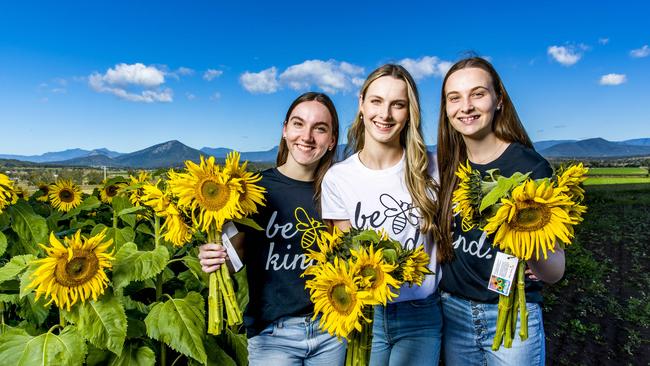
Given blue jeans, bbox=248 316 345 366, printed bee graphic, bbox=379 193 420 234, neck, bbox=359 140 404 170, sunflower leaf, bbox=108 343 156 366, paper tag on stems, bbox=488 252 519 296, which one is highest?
neck, bbox=359 140 404 170

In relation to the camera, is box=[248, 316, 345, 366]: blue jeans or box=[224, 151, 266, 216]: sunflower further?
box=[248, 316, 345, 366]: blue jeans

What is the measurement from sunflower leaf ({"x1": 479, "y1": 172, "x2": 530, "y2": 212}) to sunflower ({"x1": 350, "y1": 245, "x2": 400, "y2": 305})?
42cm

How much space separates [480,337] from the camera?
2486 mm

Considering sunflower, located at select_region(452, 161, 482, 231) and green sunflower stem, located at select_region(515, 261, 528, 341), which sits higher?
sunflower, located at select_region(452, 161, 482, 231)

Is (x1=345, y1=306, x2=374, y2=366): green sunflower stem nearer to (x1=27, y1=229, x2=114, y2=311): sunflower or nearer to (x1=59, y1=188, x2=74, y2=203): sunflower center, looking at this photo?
(x1=27, y1=229, x2=114, y2=311): sunflower

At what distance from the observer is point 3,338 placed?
2.52 meters

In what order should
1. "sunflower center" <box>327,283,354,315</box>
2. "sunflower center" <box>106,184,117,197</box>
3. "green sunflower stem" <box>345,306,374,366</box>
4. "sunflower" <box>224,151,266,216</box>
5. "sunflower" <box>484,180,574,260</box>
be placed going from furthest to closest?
"sunflower center" <box>106,184,117,197</box>
"sunflower" <box>224,151,266,216</box>
"green sunflower stem" <box>345,306,374,366</box>
"sunflower center" <box>327,283,354,315</box>
"sunflower" <box>484,180,574,260</box>

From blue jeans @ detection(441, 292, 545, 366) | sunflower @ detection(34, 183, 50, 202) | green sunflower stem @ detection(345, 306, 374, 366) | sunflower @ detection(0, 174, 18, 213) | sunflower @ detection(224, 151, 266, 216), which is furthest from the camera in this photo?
sunflower @ detection(34, 183, 50, 202)

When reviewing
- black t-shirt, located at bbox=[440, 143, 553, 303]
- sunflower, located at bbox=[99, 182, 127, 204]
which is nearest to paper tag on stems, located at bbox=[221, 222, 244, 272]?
black t-shirt, located at bbox=[440, 143, 553, 303]

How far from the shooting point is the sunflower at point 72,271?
2260 millimetres

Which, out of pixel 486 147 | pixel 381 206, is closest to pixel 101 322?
pixel 381 206

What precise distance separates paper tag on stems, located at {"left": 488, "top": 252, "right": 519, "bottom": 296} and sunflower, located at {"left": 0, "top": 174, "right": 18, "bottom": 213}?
9.16ft

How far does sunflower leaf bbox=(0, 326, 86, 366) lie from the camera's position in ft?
7.83

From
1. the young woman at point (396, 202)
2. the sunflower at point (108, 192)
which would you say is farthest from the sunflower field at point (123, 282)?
the sunflower at point (108, 192)
